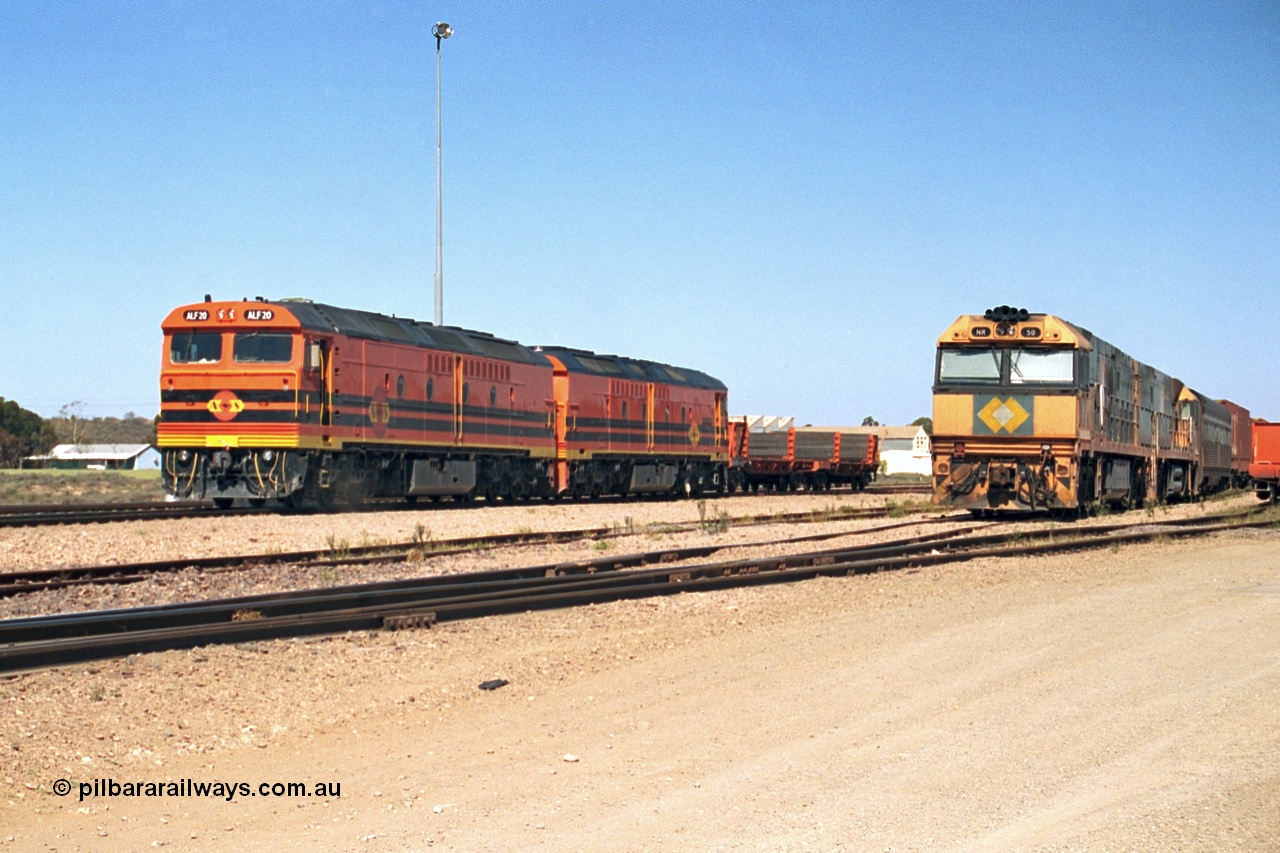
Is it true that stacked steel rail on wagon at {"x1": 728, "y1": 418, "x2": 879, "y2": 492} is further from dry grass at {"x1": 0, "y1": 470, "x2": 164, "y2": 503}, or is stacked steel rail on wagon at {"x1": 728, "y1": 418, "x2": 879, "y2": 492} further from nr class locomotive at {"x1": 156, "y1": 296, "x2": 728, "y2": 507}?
dry grass at {"x1": 0, "y1": 470, "x2": 164, "y2": 503}

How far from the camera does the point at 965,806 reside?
6508mm

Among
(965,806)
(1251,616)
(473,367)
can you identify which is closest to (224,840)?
(965,806)

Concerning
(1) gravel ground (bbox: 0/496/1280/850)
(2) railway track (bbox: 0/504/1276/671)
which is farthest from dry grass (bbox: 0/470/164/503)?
(1) gravel ground (bbox: 0/496/1280/850)

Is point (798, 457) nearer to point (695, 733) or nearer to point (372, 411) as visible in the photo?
point (372, 411)

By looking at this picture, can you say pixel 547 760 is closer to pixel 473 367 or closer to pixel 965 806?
pixel 965 806

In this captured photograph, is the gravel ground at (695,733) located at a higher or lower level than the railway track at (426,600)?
lower

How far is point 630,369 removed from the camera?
41188 mm

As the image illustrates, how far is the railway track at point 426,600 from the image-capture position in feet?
33.8

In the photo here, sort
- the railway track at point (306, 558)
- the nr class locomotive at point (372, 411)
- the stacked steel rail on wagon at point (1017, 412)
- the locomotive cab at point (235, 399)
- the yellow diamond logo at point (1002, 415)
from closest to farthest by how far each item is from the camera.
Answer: the railway track at point (306, 558) < the stacked steel rail on wagon at point (1017, 412) < the yellow diamond logo at point (1002, 415) < the locomotive cab at point (235, 399) < the nr class locomotive at point (372, 411)

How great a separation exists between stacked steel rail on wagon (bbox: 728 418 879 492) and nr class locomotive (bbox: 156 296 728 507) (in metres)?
11.9

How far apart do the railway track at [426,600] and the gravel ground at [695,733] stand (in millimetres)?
230

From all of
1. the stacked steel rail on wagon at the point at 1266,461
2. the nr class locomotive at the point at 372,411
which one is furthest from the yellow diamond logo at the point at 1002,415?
the stacked steel rail on wagon at the point at 1266,461

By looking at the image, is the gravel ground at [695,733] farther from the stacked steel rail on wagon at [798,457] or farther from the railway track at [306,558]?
the stacked steel rail on wagon at [798,457]

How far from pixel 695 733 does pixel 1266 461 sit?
41.1m
